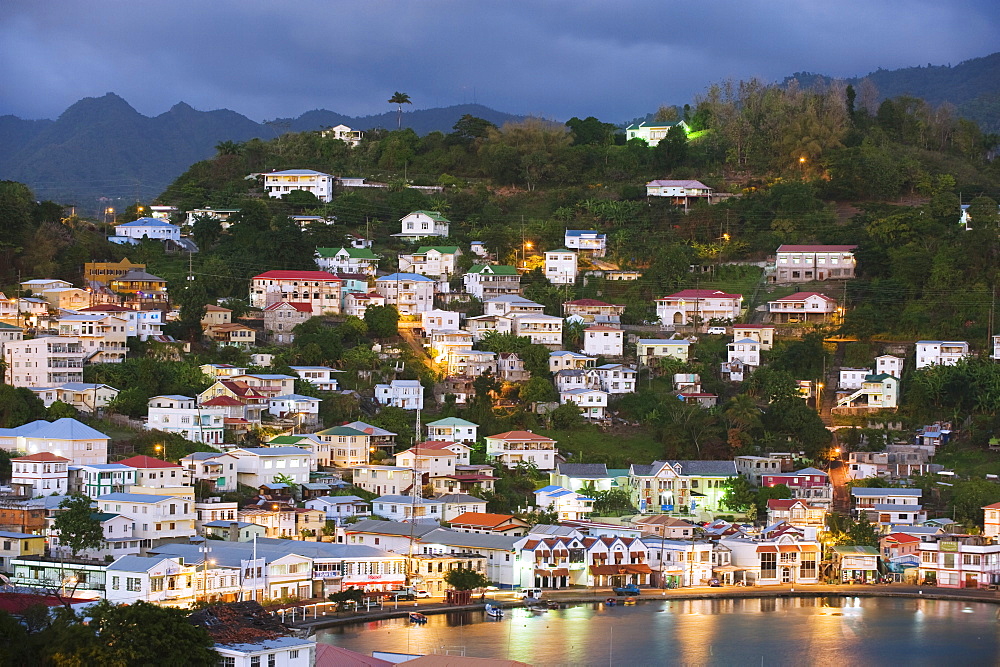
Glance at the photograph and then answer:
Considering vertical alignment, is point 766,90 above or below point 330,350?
Result: above

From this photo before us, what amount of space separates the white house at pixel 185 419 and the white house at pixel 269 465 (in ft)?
3.91

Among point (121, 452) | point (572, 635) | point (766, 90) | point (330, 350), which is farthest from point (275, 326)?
point (766, 90)

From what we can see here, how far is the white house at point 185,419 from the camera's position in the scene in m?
34.3

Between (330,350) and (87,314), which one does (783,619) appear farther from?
(87,314)

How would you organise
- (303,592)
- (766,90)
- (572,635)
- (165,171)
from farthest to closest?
(165,171), (766,90), (303,592), (572,635)

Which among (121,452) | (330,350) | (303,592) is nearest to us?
(303,592)

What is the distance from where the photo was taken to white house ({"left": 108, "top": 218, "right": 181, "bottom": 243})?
4738 cm

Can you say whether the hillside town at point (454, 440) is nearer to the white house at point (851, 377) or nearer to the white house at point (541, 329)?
the white house at point (541, 329)

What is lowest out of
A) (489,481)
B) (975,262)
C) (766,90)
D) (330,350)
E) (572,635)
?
(572,635)

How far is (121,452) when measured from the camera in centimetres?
3284

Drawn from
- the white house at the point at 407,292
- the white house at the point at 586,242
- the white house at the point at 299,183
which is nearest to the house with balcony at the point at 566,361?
the white house at the point at 407,292

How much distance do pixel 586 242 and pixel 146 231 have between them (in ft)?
44.7

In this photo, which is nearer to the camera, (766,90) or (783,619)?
(783,619)

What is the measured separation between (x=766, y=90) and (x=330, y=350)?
938 inches
